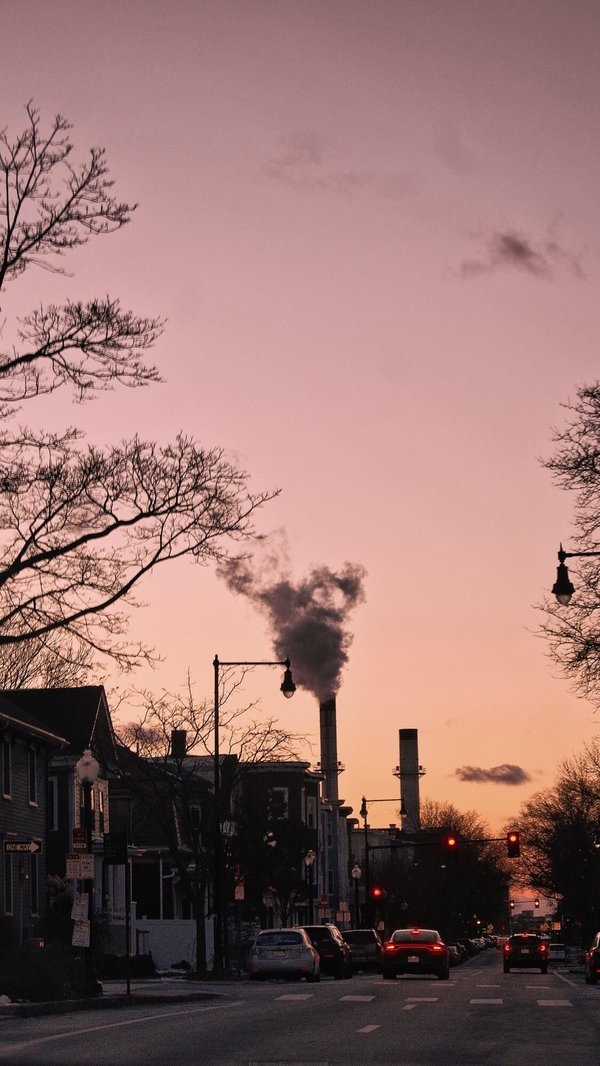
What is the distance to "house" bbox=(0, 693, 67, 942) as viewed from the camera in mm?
43719

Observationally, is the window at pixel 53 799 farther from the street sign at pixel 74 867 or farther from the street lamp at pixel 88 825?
the street sign at pixel 74 867

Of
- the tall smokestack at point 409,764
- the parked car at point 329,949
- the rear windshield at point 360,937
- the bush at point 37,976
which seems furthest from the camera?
the tall smokestack at point 409,764

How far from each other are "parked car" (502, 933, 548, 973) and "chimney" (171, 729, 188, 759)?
16.2 m

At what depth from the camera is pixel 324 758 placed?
99125 millimetres

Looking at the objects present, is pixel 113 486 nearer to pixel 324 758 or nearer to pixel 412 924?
pixel 324 758

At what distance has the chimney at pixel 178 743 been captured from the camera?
4928 cm

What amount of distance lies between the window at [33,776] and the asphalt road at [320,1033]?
2063 centimetres

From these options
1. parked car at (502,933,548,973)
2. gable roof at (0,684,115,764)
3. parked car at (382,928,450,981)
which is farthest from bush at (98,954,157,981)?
parked car at (502,933,548,973)

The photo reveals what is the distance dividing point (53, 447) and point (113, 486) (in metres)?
1.25

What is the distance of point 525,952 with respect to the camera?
196ft

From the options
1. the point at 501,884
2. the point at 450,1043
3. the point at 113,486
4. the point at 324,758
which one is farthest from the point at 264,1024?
the point at 501,884

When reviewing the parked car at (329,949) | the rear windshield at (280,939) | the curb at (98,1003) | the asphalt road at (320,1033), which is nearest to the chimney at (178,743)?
the parked car at (329,949)

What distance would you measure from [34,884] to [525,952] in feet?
72.7

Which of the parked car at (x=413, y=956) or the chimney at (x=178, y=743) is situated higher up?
the chimney at (x=178, y=743)
